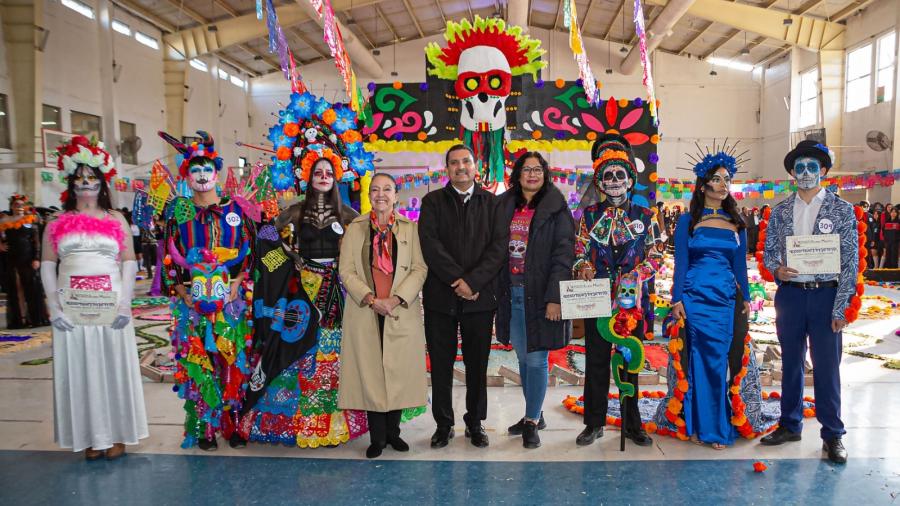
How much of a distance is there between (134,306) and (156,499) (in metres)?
7.10

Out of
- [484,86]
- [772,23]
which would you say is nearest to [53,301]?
[484,86]

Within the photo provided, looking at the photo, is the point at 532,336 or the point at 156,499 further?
the point at 532,336

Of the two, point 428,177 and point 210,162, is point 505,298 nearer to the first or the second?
point 210,162

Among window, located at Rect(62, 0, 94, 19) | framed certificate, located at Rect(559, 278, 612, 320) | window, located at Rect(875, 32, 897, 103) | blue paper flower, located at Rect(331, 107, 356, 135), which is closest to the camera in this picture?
framed certificate, located at Rect(559, 278, 612, 320)

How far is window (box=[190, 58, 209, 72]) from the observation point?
18.1m

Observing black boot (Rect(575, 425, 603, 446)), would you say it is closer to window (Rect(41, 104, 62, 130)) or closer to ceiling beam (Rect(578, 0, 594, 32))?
window (Rect(41, 104, 62, 130))

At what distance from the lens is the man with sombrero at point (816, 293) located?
3137mm

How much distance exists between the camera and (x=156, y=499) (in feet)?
9.31

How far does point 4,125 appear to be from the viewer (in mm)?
11641

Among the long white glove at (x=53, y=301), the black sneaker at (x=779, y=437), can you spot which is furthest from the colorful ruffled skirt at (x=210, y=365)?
the black sneaker at (x=779, y=437)

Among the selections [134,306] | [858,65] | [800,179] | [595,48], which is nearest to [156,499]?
[800,179]

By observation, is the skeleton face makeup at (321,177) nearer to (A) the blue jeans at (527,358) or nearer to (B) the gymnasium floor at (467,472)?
(A) the blue jeans at (527,358)

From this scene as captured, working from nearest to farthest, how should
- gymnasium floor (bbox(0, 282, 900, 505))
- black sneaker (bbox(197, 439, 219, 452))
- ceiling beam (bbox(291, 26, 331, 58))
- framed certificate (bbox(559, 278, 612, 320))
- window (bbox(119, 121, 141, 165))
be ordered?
gymnasium floor (bbox(0, 282, 900, 505)) < framed certificate (bbox(559, 278, 612, 320)) < black sneaker (bbox(197, 439, 219, 452)) < window (bbox(119, 121, 141, 165)) < ceiling beam (bbox(291, 26, 331, 58))

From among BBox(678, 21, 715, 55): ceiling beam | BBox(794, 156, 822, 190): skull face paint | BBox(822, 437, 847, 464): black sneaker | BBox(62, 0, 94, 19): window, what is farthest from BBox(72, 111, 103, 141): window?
BBox(678, 21, 715, 55): ceiling beam
